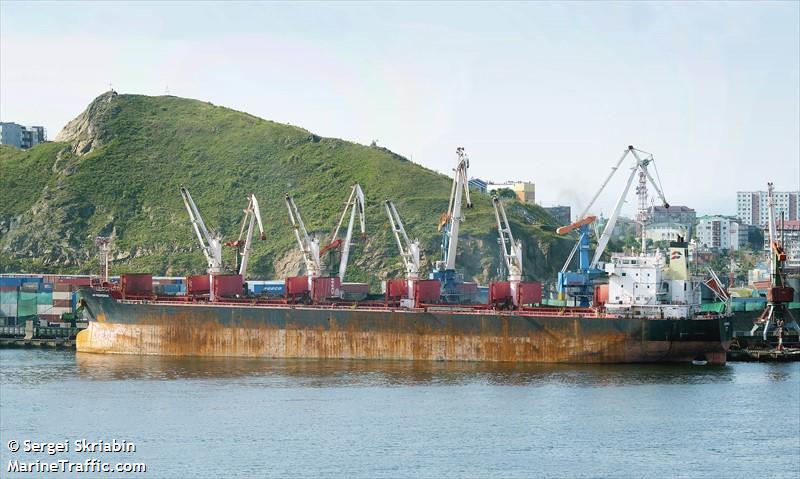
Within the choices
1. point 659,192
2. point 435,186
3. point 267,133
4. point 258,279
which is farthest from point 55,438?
point 267,133

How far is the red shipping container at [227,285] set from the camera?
83875 millimetres

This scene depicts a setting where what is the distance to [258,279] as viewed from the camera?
5113 inches

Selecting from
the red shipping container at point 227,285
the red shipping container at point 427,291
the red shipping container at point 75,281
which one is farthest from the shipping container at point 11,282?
the red shipping container at point 427,291

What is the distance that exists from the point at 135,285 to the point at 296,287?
1100cm

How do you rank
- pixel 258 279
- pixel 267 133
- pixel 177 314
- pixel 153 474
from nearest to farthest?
pixel 153 474
pixel 177 314
pixel 258 279
pixel 267 133

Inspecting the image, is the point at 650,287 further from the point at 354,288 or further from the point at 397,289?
the point at 354,288

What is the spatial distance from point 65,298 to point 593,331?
45.5 metres

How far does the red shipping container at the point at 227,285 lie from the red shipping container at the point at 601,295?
2357 cm

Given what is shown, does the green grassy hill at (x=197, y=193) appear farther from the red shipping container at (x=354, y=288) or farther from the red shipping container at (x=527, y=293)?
the red shipping container at (x=527, y=293)

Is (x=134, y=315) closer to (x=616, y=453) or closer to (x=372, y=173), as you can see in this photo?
(x=616, y=453)

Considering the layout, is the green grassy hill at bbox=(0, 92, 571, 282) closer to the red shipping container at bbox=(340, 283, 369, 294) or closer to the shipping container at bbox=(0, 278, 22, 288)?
the shipping container at bbox=(0, 278, 22, 288)

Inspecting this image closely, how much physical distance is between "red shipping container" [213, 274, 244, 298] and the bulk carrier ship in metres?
0.08

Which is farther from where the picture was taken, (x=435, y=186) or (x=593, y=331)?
(x=435, y=186)

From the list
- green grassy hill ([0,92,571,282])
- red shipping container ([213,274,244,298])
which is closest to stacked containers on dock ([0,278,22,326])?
green grassy hill ([0,92,571,282])
